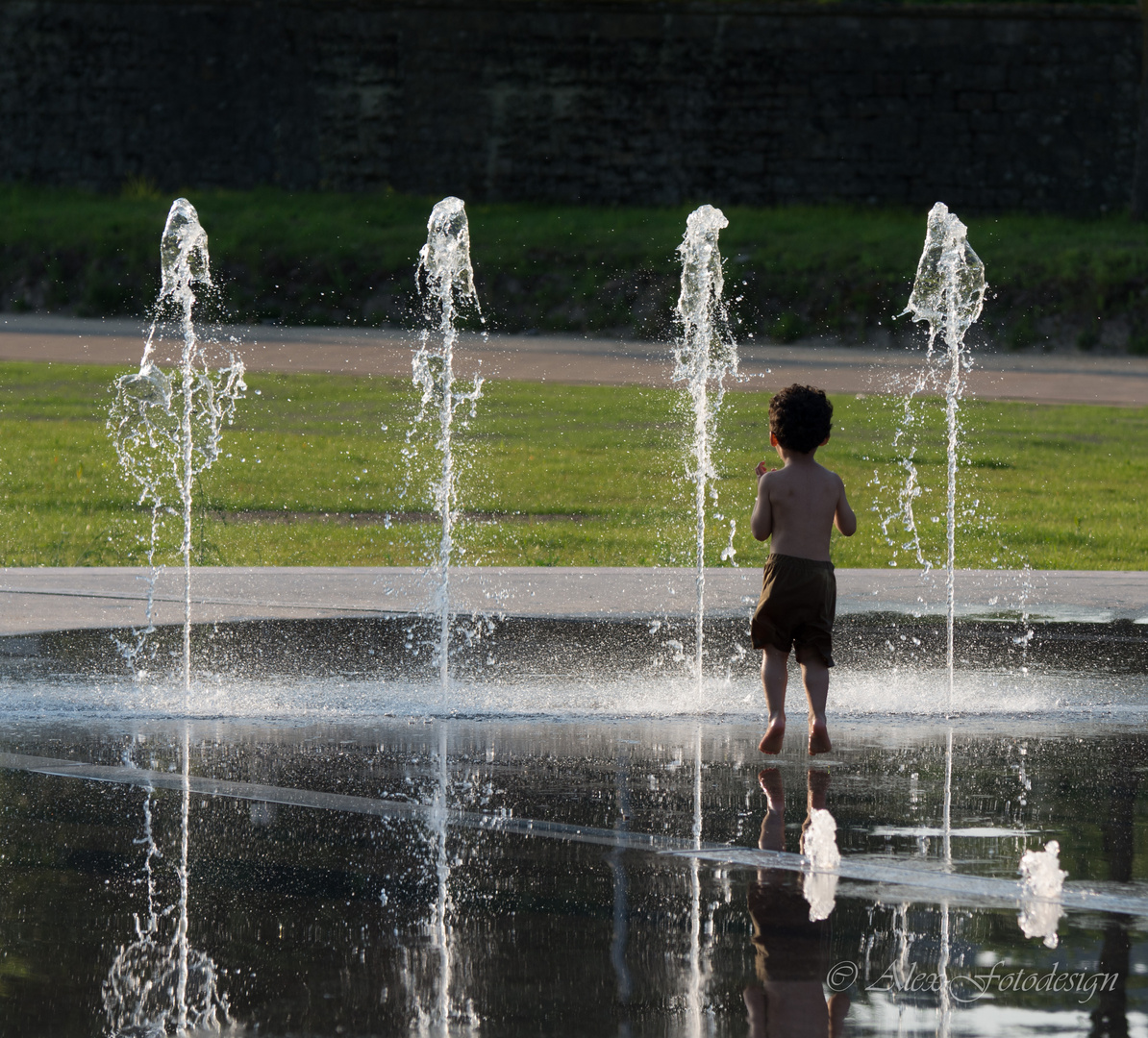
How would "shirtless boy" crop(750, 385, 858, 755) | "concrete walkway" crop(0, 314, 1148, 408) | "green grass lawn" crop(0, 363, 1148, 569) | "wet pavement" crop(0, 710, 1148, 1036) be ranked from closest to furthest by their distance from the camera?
"wet pavement" crop(0, 710, 1148, 1036), "shirtless boy" crop(750, 385, 858, 755), "green grass lawn" crop(0, 363, 1148, 569), "concrete walkway" crop(0, 314, 1148, 408)

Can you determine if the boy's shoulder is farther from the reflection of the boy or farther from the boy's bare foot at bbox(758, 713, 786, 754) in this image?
the reflection of the boy

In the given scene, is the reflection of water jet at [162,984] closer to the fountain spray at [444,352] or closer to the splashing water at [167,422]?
the fountain spray at [444,352]

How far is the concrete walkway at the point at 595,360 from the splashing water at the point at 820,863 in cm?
1363

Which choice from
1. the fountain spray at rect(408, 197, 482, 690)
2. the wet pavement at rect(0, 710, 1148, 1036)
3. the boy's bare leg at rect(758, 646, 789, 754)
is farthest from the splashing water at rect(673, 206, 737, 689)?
the wet pavement at rect(0, 710, 1148, 1036)

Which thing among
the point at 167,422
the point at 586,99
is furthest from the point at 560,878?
the point at 586,99

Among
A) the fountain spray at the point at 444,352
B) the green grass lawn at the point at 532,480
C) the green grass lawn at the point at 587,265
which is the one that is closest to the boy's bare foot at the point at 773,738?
the fountain spray at the point at 444,352

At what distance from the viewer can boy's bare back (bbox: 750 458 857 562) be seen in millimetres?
5898

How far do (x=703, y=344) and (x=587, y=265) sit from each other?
16400mm

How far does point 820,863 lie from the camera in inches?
180

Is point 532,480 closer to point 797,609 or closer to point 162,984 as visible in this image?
point 797,609

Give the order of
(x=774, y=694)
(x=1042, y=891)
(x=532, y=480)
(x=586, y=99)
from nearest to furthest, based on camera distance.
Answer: (x=1042, y=891) → (x=774, y=694) → (x=532, y=480) → (x=586, y=99)

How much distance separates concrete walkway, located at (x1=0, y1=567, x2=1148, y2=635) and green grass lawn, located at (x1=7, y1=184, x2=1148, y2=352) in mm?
13433

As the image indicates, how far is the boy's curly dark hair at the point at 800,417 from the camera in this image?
591cm

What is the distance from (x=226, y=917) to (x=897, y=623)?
455 cm
